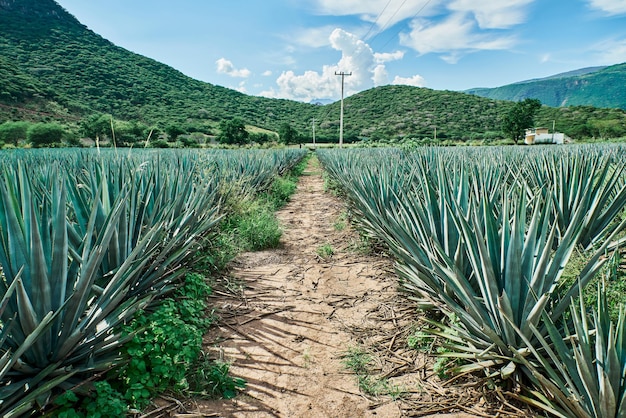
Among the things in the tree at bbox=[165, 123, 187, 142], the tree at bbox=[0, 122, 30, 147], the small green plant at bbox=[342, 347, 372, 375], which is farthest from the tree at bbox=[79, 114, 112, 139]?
the small green plant at bbox=[342, 347, 372, 375]

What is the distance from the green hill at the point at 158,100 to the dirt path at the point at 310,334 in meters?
44.3

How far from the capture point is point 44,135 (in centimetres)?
2739

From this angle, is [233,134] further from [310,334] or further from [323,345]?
[323,345]

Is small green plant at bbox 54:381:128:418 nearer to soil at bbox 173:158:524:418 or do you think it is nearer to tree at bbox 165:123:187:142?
soil at bbox 173:158:524:418

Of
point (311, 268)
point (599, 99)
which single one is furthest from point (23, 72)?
point (599, 99)

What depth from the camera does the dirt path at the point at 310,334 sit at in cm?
185

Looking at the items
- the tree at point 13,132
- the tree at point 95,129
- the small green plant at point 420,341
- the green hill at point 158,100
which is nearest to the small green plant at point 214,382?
the small green plant at point 420,341

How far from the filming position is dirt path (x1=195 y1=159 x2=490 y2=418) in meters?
1.85

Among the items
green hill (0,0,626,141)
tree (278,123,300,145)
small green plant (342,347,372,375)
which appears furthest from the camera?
tree (278,123,300,145)

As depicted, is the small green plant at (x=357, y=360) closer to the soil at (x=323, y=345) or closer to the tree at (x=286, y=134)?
the soil at (x=323, y=345)

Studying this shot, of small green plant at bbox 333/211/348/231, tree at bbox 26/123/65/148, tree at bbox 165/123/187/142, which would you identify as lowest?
small green plant at bbox 333/211/348/231

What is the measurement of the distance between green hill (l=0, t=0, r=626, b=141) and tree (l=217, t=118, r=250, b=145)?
547 cm

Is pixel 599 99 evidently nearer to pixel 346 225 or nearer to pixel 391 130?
pixel 391 130

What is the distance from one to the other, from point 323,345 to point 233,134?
47.7 metres
